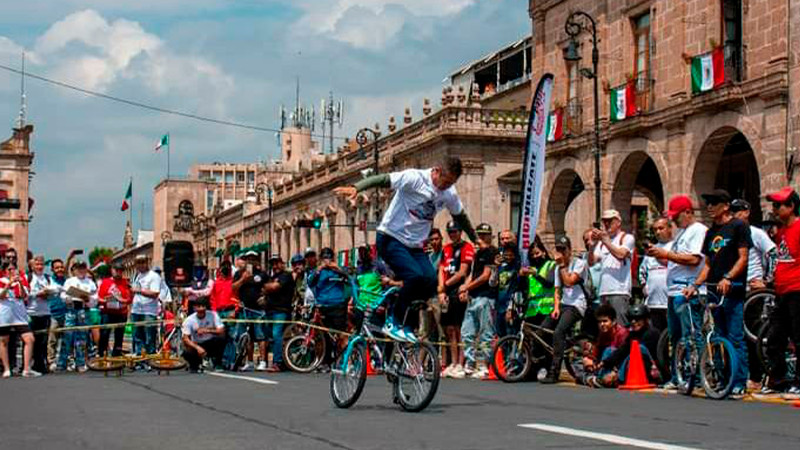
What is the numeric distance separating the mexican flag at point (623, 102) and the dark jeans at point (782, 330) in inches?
813

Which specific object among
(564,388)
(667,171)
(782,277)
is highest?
(667,171)

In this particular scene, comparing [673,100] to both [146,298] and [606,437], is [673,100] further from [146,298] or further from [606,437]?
[606,437]

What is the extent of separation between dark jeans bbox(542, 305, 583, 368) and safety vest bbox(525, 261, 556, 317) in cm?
30

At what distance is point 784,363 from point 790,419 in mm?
2721

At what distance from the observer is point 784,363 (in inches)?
488

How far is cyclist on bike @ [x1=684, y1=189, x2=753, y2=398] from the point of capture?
12.1m

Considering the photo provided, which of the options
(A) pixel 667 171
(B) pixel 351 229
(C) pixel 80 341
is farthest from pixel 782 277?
(B) pixel 351 229

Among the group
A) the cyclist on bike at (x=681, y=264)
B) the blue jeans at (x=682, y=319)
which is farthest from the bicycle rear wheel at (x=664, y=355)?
the cyclist on bike at (x=681, y=264)

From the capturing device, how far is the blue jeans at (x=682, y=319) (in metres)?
12.6

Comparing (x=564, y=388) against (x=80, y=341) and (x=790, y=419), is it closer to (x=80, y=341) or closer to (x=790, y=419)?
(x=790, y=419)

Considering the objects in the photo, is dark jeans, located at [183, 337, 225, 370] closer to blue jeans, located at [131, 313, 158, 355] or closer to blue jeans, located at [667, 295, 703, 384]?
blue jeans, located at [131, 313, 158, 355]

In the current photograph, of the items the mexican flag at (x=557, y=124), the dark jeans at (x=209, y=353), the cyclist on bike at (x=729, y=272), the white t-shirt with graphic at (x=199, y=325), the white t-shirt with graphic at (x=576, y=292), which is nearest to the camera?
the cyclist on bike at (x=729, y=272)

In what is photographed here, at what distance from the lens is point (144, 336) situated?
66.9 ft

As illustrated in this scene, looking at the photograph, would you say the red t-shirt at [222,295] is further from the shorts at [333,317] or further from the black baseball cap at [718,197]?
the black baseball cap at [718,197]
